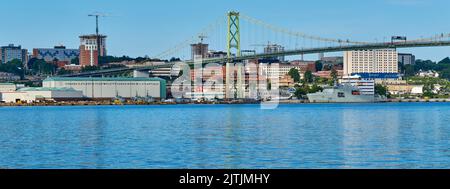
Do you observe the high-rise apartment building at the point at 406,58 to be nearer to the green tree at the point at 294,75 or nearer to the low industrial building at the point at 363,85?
the green tree at the point at 294,75

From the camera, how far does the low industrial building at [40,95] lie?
202 ft

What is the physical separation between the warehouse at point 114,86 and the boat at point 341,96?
11.6 meters

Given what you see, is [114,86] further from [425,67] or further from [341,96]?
[425,67]

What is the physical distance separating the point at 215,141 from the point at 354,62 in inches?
3264

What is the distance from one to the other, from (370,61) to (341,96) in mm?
35380

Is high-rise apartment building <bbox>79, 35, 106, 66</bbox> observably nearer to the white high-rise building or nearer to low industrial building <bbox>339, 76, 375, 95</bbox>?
the white high-rise building

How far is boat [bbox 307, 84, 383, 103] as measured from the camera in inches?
2446

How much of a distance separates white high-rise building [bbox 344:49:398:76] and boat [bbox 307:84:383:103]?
30.3 m

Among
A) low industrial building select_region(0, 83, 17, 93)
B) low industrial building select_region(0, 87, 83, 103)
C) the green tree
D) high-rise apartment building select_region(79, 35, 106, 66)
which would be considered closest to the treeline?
the green tree

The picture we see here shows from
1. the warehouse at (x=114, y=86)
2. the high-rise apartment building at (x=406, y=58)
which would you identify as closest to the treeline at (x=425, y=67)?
the high-rise apartment building at (x=406, y=58)

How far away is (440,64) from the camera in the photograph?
102m
